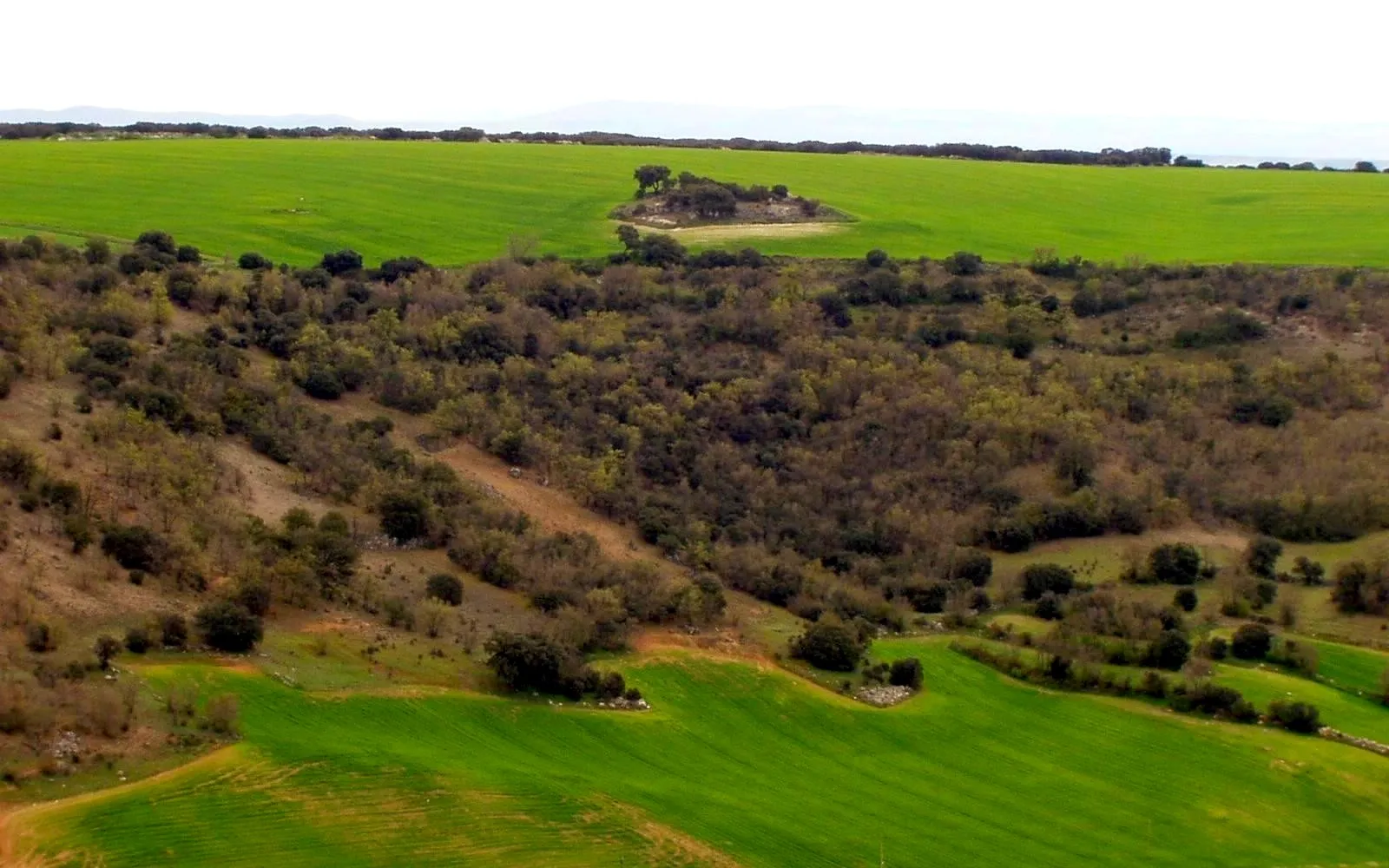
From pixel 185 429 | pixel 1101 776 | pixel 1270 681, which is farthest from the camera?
pixel 185 429

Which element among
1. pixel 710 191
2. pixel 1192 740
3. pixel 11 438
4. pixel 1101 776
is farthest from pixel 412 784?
pixel 710 191

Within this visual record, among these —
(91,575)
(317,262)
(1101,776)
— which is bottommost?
(1101,776)

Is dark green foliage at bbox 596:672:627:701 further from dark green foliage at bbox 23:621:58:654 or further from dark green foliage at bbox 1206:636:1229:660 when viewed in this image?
dark green foliage at bbox 1206:636:1229:660

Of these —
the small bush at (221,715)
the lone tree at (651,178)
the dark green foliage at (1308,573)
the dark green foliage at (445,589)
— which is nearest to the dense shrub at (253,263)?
the lone tree at (651,178)

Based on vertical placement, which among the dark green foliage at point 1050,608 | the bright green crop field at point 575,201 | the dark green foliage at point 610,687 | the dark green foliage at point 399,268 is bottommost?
the dark green foliage at point 1050,608

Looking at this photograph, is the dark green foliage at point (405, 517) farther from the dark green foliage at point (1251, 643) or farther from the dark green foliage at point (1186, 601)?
Answer: the dark green foliage at point (1251, 643)

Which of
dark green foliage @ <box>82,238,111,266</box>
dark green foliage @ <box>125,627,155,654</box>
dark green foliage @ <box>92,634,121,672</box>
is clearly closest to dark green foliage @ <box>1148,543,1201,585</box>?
dark green foliage @ <box>125,627,155,654</box>

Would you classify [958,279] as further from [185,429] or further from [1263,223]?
[185,429]

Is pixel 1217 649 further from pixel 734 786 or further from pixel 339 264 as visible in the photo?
pixel 339 264
